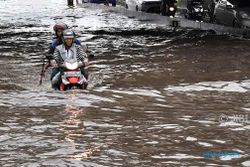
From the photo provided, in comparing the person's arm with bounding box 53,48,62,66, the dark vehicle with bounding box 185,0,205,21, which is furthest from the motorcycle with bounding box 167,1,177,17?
the person's arm with bounding box 53,48,62,66

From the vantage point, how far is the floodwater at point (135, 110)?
24.4 feet

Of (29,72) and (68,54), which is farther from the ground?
(68,54)

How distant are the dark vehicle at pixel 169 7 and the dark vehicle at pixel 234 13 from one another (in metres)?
5.75

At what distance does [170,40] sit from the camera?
23953mm

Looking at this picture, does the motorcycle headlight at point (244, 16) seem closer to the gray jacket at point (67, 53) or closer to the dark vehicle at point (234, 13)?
the dark vehicle at point (234, 13)

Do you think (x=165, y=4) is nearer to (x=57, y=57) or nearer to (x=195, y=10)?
(x=195, y=10)

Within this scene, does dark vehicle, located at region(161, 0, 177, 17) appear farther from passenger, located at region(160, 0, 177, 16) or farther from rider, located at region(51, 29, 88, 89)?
rider, located at region(51, 29, 88, 89)

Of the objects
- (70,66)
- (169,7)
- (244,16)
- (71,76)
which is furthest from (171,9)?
(71,76)

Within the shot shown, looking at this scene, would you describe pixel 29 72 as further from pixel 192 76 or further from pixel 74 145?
pixel 74 145

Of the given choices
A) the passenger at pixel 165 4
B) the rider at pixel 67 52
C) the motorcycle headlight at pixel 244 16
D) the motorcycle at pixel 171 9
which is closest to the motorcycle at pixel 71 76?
the rider at pixel 67 52

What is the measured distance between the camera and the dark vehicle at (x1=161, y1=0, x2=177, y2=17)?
106 feet

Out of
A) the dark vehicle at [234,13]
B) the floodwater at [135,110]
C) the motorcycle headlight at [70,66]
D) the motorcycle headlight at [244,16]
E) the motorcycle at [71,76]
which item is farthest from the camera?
the dark vehicle at [234,13]

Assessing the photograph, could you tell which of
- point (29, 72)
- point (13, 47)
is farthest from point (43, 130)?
point (13, 47)

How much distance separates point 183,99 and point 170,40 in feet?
41.1
